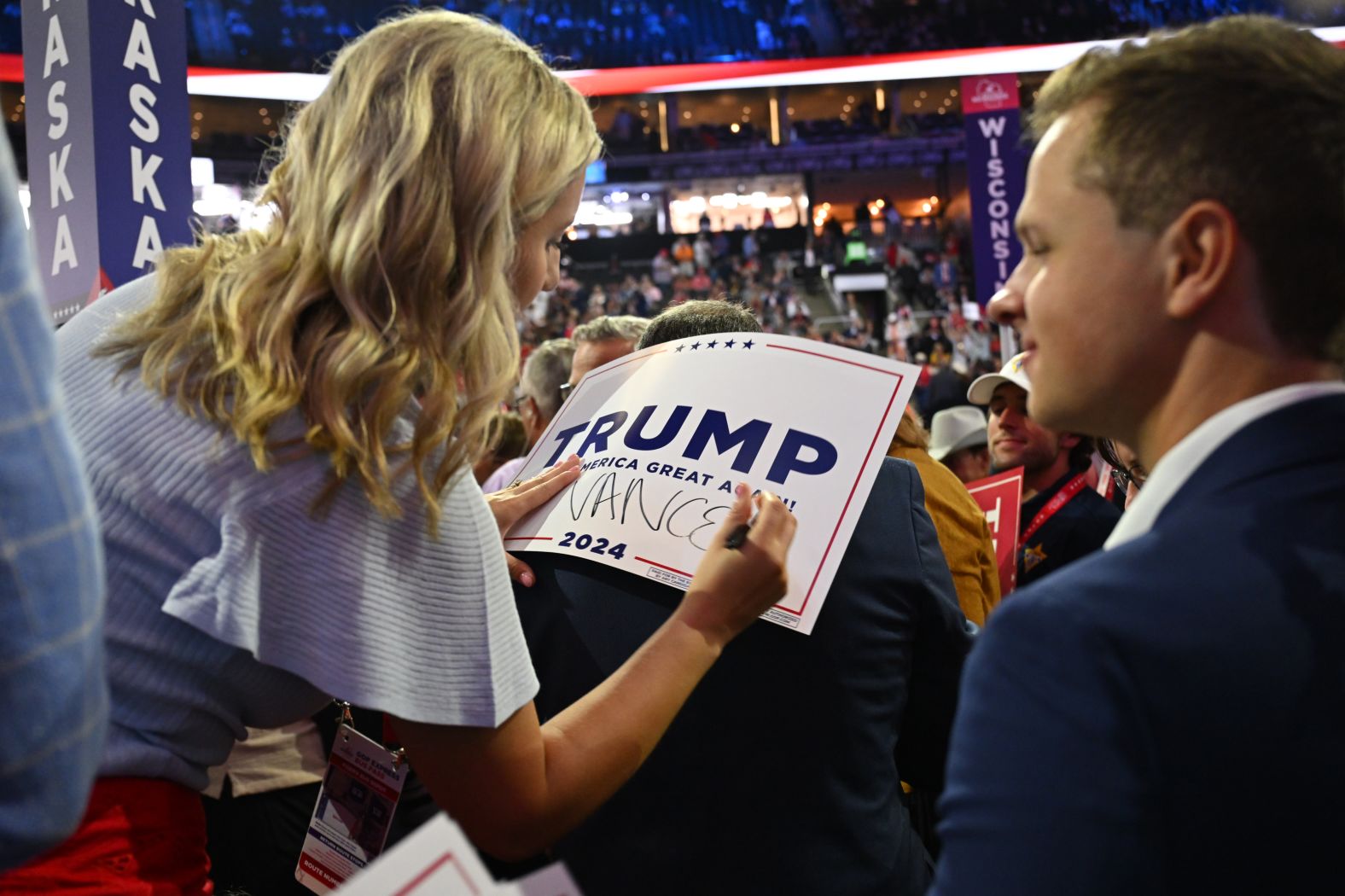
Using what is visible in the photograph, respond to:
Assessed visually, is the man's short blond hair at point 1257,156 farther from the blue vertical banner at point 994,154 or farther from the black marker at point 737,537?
the blue vertical banner at point 994,154

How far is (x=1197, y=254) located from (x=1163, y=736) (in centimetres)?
36

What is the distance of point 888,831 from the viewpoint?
4.89 ft

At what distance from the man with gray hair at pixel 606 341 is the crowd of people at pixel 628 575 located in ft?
6.44

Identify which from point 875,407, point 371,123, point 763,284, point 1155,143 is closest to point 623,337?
point 875,407

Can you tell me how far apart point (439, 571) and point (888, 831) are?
30.6 inches

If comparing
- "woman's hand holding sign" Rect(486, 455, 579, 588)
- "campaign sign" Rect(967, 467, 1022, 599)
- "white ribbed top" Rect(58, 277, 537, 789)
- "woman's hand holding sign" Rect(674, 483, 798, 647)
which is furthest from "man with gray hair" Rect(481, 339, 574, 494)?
"white ribbed top" Rect(58, 277, 537, 789)

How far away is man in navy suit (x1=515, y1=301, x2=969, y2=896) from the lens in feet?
4.71

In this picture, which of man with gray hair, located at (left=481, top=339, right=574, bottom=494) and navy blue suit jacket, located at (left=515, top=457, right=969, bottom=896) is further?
man with gray hair, located at (left=481, top=339, right=574, bottom=494)

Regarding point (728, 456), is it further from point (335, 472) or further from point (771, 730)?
point (335, 472)

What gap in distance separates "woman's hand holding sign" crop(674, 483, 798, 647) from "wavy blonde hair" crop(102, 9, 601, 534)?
1.09ft

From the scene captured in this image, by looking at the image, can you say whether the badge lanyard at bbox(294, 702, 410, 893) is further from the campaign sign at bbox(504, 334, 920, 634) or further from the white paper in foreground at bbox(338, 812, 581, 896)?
the white paper in foreground at bbox(338, 812, 581, 896)

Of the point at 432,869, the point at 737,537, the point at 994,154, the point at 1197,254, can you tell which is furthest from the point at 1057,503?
Result: the point at 994,154

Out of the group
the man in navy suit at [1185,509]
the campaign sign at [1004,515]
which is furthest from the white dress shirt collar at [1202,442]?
the campaign sign at [1004,515]
